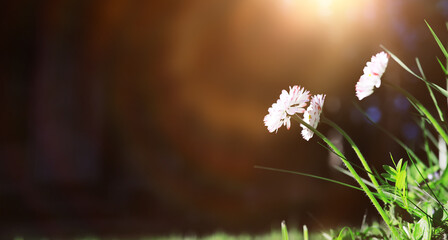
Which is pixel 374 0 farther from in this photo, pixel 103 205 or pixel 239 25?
pixel 103 205

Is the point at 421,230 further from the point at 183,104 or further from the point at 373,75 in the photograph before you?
the point at 183,104

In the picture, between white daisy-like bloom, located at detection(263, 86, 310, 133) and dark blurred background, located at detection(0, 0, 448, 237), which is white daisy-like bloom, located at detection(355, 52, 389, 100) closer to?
white daisy-like bloom, located at detection(263, 86, 310, 133)

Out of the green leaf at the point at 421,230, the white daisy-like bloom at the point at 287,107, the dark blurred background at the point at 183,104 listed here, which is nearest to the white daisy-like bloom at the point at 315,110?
the white daisy-like bloom at the point at 287,107

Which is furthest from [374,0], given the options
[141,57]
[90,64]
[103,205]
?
[103,205]

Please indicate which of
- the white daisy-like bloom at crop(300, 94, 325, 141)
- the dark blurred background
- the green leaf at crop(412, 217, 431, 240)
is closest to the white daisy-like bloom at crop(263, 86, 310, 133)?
the white daisy-like bloom at crop(300, 94, 325, 141)

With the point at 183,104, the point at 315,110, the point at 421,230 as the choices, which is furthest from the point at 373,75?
the point at 183,104
